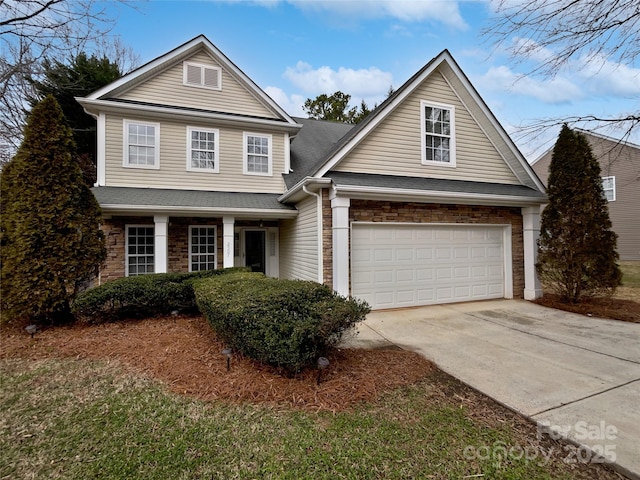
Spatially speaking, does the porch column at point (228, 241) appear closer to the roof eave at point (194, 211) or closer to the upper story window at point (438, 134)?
the roof eave at point (194, 211)

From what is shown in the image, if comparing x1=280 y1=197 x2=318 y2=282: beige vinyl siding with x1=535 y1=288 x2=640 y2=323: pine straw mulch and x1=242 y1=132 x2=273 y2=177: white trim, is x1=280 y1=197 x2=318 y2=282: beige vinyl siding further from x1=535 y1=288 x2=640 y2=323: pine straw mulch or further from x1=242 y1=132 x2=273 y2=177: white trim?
x1=535 y1=288 x2=640 y2=323: pine straw mulch

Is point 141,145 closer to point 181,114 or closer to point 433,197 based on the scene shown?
point 181,114

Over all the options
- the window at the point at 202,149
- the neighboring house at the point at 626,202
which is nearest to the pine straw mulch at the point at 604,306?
the window at the point at 202,149

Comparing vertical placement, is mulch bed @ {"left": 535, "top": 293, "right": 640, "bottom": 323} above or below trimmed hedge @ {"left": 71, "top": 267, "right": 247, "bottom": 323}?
below

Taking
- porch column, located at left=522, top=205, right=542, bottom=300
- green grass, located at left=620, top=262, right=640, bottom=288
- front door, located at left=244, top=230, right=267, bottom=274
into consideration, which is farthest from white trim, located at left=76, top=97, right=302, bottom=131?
green grass, located at left=620, top=262, right=640, bottom=288

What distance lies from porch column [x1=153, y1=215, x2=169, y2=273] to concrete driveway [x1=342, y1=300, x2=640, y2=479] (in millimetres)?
5894

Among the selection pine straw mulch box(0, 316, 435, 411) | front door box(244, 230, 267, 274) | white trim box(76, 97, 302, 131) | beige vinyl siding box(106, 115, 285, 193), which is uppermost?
white trim box(76, 97, 302, 131)

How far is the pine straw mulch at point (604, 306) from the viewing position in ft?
23.5

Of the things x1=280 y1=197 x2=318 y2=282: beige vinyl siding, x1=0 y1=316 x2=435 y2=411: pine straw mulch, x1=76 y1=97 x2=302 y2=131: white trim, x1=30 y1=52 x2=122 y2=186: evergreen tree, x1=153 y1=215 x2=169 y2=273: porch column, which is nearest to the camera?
x1=0 y1=316 x2=435 y2=411: pine straw mulch

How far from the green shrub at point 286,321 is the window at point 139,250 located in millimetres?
6013

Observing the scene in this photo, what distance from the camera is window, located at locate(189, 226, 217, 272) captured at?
9969mm

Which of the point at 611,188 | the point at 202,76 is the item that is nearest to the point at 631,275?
the point at 611,188

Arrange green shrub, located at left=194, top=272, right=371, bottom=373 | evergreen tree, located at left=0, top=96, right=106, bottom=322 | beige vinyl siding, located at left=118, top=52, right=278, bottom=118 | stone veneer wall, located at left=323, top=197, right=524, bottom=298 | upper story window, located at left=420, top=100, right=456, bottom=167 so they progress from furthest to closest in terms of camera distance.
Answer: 1. beige vinyl siding, located at left=118, top=52, right=278, bottom=118
2. upper story window, located at left=420, top=100, right=456, bottom=167
3. stone veneer wall, located at left=323, top=197, right=524, bottom=298
4. evergreen tree, located at left=0, top=96, right=106, bottom=322
5. green shrub, located at left=194, top=272, right=371, bottom=373

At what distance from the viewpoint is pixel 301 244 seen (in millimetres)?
9055
